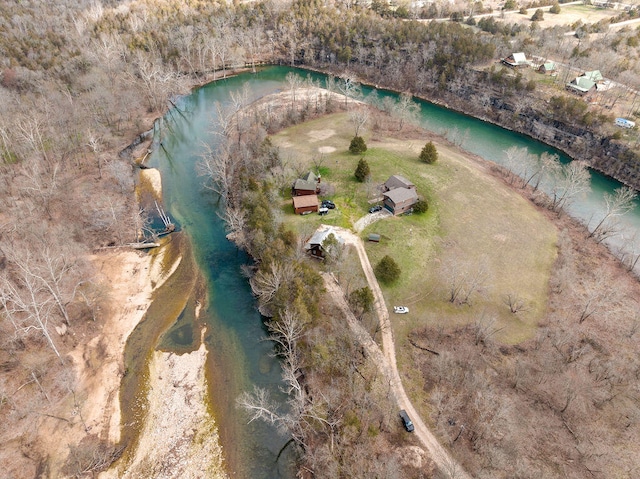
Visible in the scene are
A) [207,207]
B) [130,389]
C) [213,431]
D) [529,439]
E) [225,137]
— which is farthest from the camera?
[225,137]

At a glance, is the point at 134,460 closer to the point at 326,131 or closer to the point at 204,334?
the point at 204,334

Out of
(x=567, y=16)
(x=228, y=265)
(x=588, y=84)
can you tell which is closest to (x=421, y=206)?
(x=228, y=265)

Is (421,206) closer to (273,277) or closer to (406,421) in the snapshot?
(273,277)

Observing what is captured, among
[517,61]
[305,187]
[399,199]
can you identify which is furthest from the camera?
[517,61]

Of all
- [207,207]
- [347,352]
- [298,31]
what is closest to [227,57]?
[298,31]

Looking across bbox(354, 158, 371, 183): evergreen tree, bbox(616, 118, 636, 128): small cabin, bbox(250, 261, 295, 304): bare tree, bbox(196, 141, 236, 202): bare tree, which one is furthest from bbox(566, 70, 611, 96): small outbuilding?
bbox(250, 261, 295, 304): bare tree

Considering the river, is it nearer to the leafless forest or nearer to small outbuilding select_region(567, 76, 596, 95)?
the leafless forest
